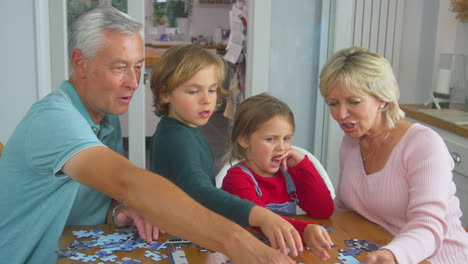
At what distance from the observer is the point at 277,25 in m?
3.81

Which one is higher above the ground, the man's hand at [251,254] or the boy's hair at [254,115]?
the boy's hair at [254,115]

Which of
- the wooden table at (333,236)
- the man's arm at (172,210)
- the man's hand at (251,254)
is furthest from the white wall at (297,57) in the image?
the man's hand at (251,254)

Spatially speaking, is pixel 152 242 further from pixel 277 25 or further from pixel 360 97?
pixel 277 25

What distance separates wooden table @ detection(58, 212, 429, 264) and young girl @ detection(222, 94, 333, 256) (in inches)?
3.5

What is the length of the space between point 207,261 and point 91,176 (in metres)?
0.43

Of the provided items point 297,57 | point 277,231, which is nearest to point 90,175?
point 277,231

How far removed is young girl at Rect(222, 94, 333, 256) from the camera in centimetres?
196

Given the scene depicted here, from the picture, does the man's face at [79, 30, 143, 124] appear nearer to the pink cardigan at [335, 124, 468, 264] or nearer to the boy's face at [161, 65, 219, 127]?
the boy's face at [161, 65, 219, 127]

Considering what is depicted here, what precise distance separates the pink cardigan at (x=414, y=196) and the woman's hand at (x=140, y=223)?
2.23 feet

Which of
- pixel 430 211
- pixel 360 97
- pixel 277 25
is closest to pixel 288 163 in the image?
pixel 360 97

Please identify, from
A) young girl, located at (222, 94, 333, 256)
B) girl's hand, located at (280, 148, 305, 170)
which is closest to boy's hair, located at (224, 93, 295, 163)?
young girl, located at (222, 94, 333, 256)

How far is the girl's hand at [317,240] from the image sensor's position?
145 cm

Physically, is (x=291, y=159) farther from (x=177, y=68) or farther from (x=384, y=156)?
(x=177, y=68)

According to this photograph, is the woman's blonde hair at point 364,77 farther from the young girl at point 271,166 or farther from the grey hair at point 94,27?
the grey hair at point 94,27
